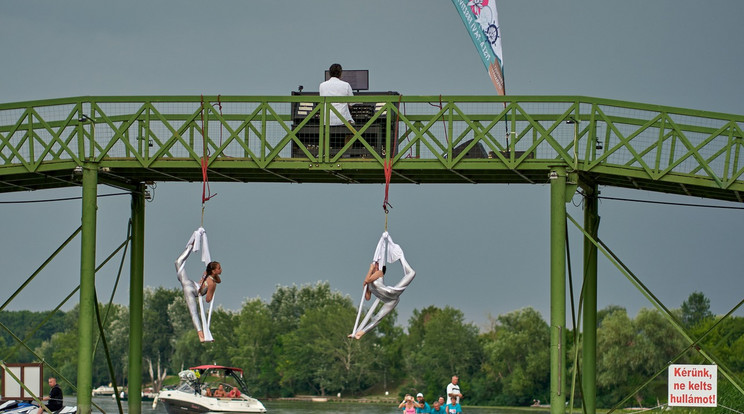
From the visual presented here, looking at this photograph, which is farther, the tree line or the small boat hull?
the tree line

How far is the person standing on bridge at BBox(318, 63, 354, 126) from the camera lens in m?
25.5

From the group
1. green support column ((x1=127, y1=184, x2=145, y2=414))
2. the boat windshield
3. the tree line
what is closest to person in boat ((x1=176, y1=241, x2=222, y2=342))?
green support column ((x1=127, y1=184, x2=145, y2=414))

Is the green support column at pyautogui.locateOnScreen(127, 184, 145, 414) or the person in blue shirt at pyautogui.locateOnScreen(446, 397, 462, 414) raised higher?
the green support column at pyautogui.locateOnScreen(127, 184, 145, 414)

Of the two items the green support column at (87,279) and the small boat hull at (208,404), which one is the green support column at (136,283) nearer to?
the green support column at (87,279)

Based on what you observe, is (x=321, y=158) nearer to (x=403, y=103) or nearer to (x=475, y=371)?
(x=403, y=103)

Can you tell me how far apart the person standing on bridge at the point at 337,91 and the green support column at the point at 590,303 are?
231 inches

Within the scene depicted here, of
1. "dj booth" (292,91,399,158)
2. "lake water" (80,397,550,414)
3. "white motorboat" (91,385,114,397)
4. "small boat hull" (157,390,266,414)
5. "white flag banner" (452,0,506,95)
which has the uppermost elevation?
"white flag banner" (452,0,506,95)

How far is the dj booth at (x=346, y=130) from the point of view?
25.6 meters

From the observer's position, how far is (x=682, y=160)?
2433cm

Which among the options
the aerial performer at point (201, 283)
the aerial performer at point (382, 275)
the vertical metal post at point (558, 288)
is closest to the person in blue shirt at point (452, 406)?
the vertical metal post at point (558, 288)

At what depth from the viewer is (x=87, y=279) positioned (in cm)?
2606

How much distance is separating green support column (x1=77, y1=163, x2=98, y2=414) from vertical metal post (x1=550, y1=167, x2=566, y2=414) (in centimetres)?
980

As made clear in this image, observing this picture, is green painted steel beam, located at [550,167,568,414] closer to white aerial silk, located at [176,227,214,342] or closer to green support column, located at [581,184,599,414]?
green support column, located at [581,184,599,414]

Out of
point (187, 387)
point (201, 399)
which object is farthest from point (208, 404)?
point (187, 387)
